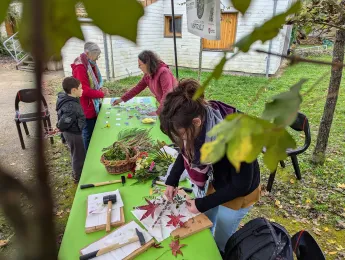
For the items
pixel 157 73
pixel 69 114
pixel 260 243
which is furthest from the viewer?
pixel 157 73

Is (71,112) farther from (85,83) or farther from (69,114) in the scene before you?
(85,83)

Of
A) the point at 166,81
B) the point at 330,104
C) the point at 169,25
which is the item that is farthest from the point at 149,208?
the point at 169,25

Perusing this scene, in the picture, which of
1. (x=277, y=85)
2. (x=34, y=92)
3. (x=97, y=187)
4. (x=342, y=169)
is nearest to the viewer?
(x=34, y=92)

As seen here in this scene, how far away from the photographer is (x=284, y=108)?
396 millimetres

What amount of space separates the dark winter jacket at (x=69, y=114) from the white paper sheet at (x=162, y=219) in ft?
5.43

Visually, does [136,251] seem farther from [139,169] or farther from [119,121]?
[119,121]

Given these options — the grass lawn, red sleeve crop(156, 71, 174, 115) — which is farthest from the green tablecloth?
the grass lawn

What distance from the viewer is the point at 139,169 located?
2.09 m

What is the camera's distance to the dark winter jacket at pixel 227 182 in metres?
1.53

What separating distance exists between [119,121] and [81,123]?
457 millimetres

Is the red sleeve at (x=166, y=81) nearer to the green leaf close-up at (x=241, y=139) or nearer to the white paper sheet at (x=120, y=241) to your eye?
the white paper sheet at (x=120, y=241)

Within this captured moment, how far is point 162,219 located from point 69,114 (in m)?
1.85

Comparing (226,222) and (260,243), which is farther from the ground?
(260,243)

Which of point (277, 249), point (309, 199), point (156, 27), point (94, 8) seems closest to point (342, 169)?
point (309, 199)
